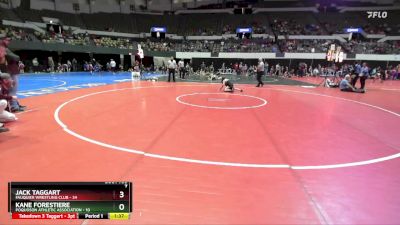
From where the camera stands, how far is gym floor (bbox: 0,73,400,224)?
11.1ft

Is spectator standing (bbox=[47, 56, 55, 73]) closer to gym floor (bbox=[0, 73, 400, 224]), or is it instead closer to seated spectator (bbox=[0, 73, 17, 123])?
gym floor (bbox=[0, 73, 400, 224])

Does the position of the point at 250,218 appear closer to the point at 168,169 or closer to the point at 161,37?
the point at 168,169

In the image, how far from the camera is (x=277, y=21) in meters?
46.7

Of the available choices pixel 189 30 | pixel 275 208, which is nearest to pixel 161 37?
pixel 189 30

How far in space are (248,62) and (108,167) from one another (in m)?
34.3
